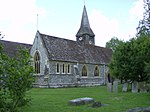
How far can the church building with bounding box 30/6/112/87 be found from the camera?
111 ft

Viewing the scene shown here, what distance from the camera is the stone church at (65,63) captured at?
111 ft

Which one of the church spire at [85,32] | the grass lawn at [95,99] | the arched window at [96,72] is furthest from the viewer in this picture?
the church spire at [85,32]

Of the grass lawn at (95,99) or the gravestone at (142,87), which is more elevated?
the gravestone at (142,87)

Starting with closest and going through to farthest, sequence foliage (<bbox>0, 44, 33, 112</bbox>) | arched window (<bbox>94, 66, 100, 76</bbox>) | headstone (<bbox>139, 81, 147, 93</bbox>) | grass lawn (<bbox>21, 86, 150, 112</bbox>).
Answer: foliage (<bbox>0, 44, 33, 112</bbox>), grass lawn (<bbox>21, 86, 150, 112</bbox>), headstone (<bbox>139, 81, 147, 93</bbox>), arched window (<bbox>94, 66, 100, 76</bbox>)

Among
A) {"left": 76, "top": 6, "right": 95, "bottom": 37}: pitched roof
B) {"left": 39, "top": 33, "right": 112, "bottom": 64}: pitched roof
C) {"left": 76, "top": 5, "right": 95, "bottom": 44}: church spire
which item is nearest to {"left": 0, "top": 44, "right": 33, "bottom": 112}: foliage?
{"left": 39, "top": 33, "right": 112, "bottom": 64}: pitched roof

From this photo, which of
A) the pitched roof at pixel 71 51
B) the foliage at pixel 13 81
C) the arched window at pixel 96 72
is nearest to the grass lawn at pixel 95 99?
the foliage at pixel 13 81

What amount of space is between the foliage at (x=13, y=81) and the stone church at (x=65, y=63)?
24813mm

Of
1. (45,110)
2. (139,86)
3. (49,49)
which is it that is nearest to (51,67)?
(49,49)

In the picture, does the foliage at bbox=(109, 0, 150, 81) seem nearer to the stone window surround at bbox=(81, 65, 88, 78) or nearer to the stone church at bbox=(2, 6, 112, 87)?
the stone church at bbox=(2, 6, 112, 87)

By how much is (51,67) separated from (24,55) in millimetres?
28392

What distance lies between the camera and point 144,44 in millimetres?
23391

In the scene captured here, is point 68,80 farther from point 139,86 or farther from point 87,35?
point 87,35

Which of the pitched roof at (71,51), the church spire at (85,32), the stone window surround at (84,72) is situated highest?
the church spire at (85,32)

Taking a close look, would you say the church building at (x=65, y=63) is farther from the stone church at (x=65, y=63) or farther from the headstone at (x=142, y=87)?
the headstone at (x=142, y=87)
